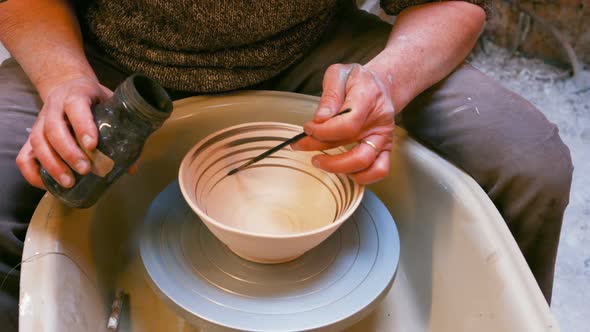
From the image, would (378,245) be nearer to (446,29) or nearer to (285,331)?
(285,331)

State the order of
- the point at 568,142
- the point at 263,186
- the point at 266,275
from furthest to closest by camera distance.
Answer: the point at 568,142 < the point at 263,186 < the point at 266,275

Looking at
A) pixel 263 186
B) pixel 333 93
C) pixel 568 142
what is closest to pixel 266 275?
pixel 263 186

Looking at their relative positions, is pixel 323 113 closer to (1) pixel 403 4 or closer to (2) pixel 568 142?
(1) pixel 403 4

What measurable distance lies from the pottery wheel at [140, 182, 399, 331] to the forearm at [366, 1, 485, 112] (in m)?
0.21

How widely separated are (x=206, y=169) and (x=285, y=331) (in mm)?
289

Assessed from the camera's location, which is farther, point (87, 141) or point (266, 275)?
point (266, 275)

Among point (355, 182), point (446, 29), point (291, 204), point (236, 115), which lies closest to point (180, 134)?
point (236, 115)

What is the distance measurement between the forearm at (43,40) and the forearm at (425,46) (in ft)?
1.59

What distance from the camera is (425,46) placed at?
2.98 feet

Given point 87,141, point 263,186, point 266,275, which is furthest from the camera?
point 263,186

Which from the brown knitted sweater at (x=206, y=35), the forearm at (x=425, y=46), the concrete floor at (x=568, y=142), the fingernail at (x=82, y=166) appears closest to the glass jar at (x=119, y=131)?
the fingernail at (x=82, y=166)

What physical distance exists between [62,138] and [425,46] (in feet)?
1.97

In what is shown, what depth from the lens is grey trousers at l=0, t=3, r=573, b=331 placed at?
767 millimetres

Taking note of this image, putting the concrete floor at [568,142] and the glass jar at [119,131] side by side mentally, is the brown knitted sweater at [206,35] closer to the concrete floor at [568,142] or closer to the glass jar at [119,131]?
the glass jar at [119,131]
